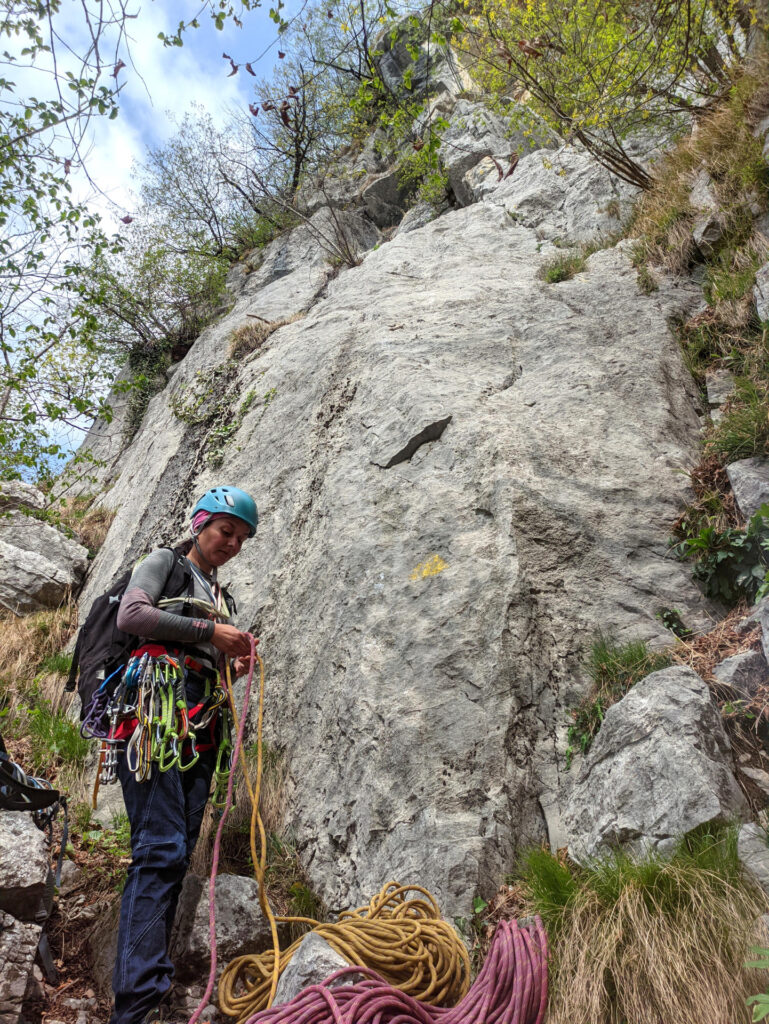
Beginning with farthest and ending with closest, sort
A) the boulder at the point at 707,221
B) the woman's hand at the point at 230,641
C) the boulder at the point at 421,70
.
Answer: the boulder at the point at 421,70, the boulder at the point at 707,221, the woman's hand at the point at 230,641

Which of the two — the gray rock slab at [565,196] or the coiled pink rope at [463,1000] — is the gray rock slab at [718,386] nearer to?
the gray rock slab at [565,196]

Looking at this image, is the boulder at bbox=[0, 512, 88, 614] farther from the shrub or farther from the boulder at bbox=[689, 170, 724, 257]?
the boulder at bbox=[689, 170, 724, 257]

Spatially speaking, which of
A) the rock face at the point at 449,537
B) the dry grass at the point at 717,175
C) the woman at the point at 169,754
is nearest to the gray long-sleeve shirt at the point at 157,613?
the woman at the point at 169,754

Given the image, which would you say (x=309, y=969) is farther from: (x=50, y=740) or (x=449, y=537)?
(x=50, y=740)

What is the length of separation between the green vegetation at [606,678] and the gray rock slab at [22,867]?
8.72 ft

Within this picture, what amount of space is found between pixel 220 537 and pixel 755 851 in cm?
279

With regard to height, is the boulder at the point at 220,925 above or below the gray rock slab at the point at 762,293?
below

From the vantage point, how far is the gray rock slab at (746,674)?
328cm

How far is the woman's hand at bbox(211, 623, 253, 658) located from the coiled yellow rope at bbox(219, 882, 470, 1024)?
127 cm

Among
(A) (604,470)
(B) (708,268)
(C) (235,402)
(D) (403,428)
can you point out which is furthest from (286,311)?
(A) (604,470)

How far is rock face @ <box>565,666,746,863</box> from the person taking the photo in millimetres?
2785

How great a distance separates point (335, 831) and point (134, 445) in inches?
317

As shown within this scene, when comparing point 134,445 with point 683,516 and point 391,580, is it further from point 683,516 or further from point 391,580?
Result: point 683,516

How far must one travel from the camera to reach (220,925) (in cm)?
333
